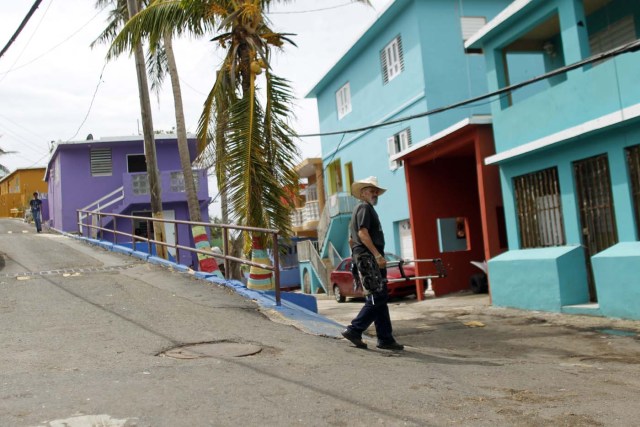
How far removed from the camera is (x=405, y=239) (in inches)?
891

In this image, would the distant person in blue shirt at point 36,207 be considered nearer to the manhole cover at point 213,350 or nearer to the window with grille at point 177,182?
the window with grille at point 177,182

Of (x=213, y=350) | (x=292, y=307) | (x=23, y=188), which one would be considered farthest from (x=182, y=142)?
(x=23, y=188)

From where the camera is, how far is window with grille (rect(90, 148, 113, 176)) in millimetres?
30750

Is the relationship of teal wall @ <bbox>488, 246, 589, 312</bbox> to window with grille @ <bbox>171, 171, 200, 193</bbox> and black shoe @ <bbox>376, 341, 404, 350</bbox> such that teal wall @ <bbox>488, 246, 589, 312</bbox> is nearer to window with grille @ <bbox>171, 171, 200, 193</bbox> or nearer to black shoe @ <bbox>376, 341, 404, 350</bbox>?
black shoe @ <bbox>376, 341, 404, 350</bbox>

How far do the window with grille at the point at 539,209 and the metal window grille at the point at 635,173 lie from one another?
1839 mm

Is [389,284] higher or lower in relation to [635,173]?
lower

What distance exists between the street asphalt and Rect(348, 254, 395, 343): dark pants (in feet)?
0.82

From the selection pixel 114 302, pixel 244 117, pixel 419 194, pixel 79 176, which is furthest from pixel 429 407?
pixel 79 176

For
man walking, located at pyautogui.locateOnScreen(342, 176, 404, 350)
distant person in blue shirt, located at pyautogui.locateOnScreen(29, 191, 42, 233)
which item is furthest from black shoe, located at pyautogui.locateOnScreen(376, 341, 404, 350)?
distant person in blue shirt, located at pyautogui.locateOnScreen(29, 191, 42, 233)

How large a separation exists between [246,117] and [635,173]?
6.18 meters

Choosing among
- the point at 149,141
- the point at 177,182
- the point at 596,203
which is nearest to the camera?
the point at 596,203

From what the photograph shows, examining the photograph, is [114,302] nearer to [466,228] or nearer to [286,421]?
[286,421]

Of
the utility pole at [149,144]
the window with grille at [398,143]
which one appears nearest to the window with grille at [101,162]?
the window with grille at [398,143]

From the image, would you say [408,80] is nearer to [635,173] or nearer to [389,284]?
[389,284]
